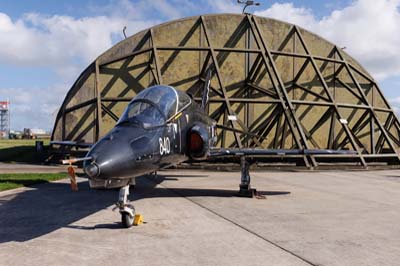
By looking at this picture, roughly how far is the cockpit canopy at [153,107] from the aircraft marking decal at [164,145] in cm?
40

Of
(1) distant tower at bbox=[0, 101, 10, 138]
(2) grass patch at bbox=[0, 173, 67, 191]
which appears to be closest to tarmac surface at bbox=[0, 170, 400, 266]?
(2) grass patch at bbox=[0, 173, 67, 191]

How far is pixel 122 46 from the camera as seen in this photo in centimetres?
2845

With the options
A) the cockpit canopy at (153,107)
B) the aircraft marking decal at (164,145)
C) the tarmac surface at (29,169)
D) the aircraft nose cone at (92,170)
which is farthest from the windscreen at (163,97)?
the tarmac surface at (29,169)

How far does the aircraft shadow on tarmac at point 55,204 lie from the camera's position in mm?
8664

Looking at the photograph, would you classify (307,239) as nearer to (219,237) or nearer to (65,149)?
(219,237)

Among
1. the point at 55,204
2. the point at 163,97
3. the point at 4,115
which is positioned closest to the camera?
the point at 163,97

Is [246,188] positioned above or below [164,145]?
below

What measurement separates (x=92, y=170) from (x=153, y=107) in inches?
136

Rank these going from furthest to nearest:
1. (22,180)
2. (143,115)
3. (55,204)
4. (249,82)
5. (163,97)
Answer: (249,82) → (22,180) → (55,204) → (163,97) → (143,115)

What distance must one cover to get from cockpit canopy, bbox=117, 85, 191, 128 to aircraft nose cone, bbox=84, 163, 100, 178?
223cm

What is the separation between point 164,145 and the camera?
1016 centimetres

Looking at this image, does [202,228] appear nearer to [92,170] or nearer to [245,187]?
[92,170]

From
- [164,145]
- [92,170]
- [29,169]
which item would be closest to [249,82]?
[29,169]

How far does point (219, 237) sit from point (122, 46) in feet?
Result: 74.7
